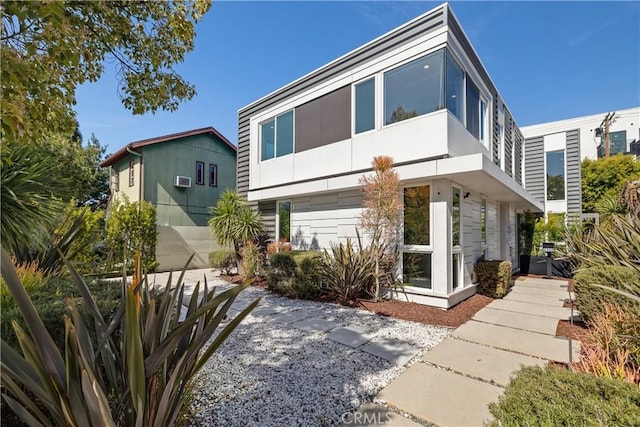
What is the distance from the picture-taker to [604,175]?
58.5 feet

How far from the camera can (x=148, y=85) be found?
427 centimetres

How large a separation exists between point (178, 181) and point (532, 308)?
15.3 metres

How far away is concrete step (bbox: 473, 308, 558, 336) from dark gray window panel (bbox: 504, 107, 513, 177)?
725cm

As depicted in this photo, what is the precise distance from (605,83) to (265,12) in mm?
12831

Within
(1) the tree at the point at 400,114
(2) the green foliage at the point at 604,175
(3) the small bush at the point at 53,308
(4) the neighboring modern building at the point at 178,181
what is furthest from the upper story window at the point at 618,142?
(3) the small bush at the point at 53,308

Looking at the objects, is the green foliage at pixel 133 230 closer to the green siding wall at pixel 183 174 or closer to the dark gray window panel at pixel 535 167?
the green siding wall at pixel 183 174

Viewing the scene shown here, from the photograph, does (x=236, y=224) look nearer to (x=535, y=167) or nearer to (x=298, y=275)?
(x=298, y=275)

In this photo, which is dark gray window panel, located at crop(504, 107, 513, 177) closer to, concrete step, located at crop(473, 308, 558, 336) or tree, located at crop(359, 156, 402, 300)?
concrete step, located at crop(473, 308, 558, 336)

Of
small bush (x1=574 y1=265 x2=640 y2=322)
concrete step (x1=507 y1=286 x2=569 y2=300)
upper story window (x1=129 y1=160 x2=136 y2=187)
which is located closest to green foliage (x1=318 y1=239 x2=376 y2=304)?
small bush (x1=574 y1=265 x2=640 y2=322)

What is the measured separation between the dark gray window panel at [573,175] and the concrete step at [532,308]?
1181 cm

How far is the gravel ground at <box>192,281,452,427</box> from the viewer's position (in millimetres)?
2639

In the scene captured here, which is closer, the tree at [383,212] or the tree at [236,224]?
the tree at [383,212]

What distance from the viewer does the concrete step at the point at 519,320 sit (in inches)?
201

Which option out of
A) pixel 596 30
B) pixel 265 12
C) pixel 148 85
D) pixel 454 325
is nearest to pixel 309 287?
pixel 454 325
